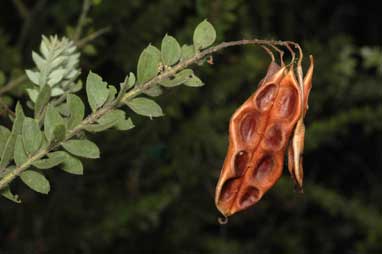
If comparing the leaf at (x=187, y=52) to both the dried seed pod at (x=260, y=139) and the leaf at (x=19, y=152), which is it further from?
the leaf at (x=19, y=152)

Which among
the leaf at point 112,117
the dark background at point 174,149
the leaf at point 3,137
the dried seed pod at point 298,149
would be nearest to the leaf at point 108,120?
the leaf at point 112,117

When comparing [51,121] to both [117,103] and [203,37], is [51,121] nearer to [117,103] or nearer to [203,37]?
[117,103]

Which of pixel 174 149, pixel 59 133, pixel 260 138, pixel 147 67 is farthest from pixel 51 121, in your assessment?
A: pixel 174 149

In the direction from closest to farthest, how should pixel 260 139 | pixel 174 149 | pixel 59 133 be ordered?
pixel 59 133
pixel 260 139
pixel 174 149

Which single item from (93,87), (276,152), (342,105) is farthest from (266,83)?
(342,105)

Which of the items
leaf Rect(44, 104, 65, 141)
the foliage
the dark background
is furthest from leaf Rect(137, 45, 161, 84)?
the dark background

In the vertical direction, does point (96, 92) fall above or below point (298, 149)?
above

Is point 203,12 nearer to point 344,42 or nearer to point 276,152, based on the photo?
point 276,152
